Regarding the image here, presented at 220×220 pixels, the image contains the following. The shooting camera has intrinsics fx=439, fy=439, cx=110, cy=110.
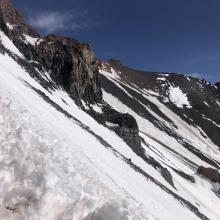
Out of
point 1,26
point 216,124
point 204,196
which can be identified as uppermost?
point 216,124

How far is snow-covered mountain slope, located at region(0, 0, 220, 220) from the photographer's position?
33.4 feet

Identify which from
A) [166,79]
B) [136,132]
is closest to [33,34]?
[136,132]

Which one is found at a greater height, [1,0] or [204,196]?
[1,0]

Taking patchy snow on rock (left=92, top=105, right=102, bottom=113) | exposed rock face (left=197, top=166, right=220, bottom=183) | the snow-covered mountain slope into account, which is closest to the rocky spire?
the snow-covered mountain slope

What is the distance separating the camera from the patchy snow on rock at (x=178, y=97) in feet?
426

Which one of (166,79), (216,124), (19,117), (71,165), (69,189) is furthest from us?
(166,79)

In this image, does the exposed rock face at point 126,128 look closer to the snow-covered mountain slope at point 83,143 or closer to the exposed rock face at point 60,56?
the snow-covered mountain slope at point 83,143

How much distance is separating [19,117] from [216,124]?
110m

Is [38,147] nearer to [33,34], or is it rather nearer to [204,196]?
[204,196]

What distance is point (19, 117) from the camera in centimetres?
1271

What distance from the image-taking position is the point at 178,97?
13600 centimetres

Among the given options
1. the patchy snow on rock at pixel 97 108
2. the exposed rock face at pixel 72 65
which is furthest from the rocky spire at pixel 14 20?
the patchy snow on rock at pixel 97 108

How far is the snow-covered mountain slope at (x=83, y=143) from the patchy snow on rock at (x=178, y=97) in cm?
101

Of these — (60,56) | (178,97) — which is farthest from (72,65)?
(178,97)
